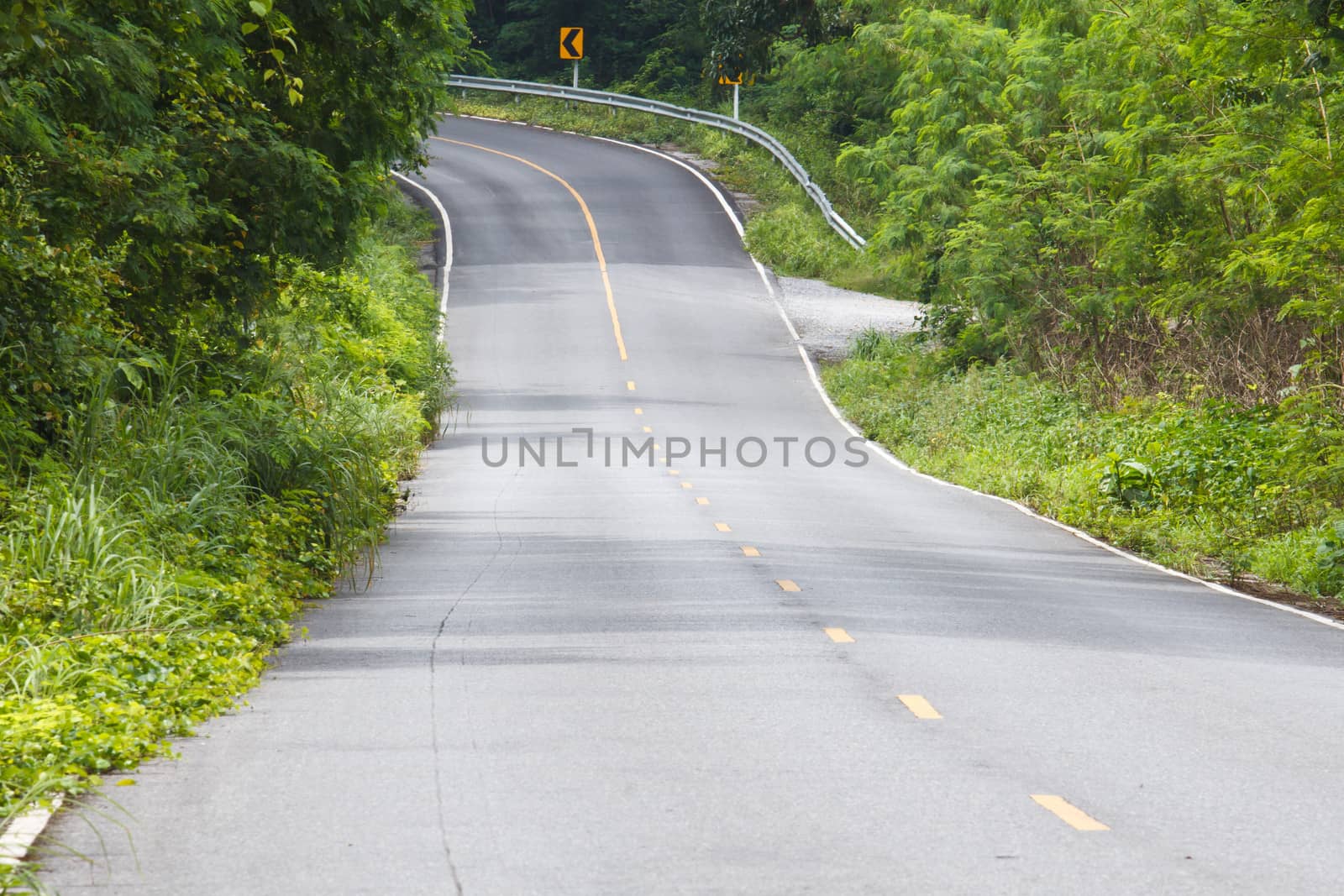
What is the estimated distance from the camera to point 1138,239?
2955 centimetres

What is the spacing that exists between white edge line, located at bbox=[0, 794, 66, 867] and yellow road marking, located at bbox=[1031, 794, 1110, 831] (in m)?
4.25

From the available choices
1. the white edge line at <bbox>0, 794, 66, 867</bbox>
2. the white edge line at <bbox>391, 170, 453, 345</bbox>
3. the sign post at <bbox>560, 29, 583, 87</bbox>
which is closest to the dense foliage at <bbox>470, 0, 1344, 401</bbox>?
the white edge line at <bbox>391, 170, 453, 345</bbox>

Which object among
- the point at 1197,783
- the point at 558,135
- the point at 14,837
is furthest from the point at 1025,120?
the point at 558,135

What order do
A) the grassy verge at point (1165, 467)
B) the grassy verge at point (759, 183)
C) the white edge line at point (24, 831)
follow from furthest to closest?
the grassy verge at point (759, 183) → the grassy verge at point (1165, 467) → the white edge line at point (24, 831)

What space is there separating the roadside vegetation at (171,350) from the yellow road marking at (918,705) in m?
3.95

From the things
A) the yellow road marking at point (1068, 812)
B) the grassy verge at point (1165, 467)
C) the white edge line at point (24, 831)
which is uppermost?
the yellow road marking at point (1068, 812)

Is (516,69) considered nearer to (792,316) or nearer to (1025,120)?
(792,316)

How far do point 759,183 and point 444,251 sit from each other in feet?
45.4

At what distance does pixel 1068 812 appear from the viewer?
7672mm

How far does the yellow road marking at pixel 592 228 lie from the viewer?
46.4 meters

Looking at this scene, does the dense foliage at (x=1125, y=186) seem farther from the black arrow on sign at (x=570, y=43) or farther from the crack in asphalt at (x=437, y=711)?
the black arrow on sign at (x=570, y=43)

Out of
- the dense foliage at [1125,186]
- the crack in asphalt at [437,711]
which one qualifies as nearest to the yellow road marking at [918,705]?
the crack in asphalt at [437,711]

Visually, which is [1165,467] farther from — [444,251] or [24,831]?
[444,251]

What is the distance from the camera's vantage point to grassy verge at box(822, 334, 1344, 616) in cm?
1833
